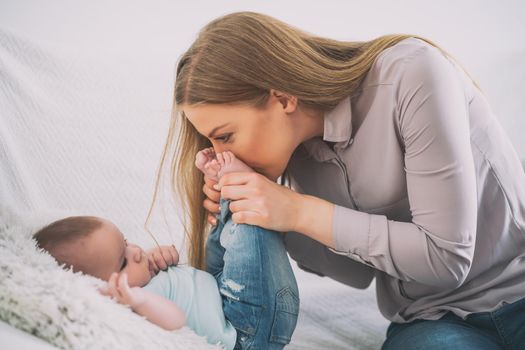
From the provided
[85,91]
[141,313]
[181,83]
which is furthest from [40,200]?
[141,313]

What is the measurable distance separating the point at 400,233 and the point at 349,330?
18.7 inches

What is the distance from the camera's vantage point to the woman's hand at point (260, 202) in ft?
3.10

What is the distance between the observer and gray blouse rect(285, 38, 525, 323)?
35.4 inches

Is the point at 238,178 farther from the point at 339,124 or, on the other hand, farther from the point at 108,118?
the point at 108,118

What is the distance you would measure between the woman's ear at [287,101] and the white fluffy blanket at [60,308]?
19.0 inches

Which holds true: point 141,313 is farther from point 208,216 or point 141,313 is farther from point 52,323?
point 208,216

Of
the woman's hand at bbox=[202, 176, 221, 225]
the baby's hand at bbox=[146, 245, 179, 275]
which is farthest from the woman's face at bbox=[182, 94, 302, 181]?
the baby's hand at bbox=[146, 245, 179, 275]

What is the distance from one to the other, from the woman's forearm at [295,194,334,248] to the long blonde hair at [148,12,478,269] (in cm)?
20

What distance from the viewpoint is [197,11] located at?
195 cm

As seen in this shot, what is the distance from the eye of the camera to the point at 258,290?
34.7 inches

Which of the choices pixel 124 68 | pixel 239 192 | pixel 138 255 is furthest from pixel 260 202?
pixel 124 68

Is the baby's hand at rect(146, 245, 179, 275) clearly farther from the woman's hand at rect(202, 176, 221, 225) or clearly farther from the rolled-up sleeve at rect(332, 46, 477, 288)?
the rolled-up sleeve at rect(332, 46, 477, 288)

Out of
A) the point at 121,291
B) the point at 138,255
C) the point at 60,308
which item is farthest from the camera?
the point at 138,255

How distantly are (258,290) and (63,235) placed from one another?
0.35 m
